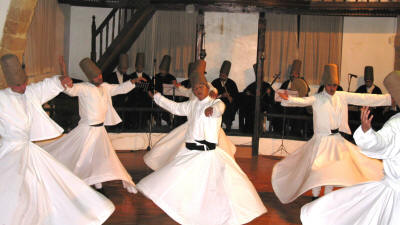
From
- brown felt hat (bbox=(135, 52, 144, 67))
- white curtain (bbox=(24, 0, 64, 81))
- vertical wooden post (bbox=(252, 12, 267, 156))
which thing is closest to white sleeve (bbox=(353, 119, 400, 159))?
vertical wooden post (bbox=(252, 12, 267, 156))

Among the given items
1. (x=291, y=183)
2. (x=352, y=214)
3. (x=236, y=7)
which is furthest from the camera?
(x=236, y=7)

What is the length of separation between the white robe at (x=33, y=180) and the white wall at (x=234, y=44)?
7715 mm

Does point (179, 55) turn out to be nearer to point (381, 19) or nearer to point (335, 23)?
point (335, 23)

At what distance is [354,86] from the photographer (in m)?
12.5

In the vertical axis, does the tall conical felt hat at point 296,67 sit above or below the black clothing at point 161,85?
above

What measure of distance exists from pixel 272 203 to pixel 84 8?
771 centimetres

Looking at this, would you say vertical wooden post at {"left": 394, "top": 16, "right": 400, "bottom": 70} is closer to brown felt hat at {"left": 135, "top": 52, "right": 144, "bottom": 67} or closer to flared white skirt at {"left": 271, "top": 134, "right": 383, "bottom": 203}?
brown felt hat at {"left": 135, "top": 52, "right": 144, "bottom": 67}

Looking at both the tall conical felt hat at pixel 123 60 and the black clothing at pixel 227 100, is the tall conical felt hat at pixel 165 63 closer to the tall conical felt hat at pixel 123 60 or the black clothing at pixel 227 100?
the tall conical felt hat at pixel 123 60

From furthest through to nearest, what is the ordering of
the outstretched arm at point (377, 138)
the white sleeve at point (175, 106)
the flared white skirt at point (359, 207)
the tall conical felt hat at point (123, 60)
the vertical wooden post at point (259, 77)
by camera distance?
the tall conical felt hat at point (123, 60)
the vertical wooden post at point (259, 77)
the white sleeve at point (175, 106)
the flared white skirt at point (359, 207)
the outstretched arm at point (377, 138)

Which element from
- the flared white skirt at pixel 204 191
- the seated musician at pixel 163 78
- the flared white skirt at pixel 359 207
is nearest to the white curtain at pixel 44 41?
the seated musician at pixel 163 78

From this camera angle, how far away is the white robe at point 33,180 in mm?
4664

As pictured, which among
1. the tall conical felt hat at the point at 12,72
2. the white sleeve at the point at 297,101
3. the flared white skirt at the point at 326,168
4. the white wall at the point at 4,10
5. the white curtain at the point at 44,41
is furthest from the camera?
the white curtain at the point at 44,41

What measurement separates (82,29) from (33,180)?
8366mm

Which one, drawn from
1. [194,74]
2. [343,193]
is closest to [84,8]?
[194,74]
